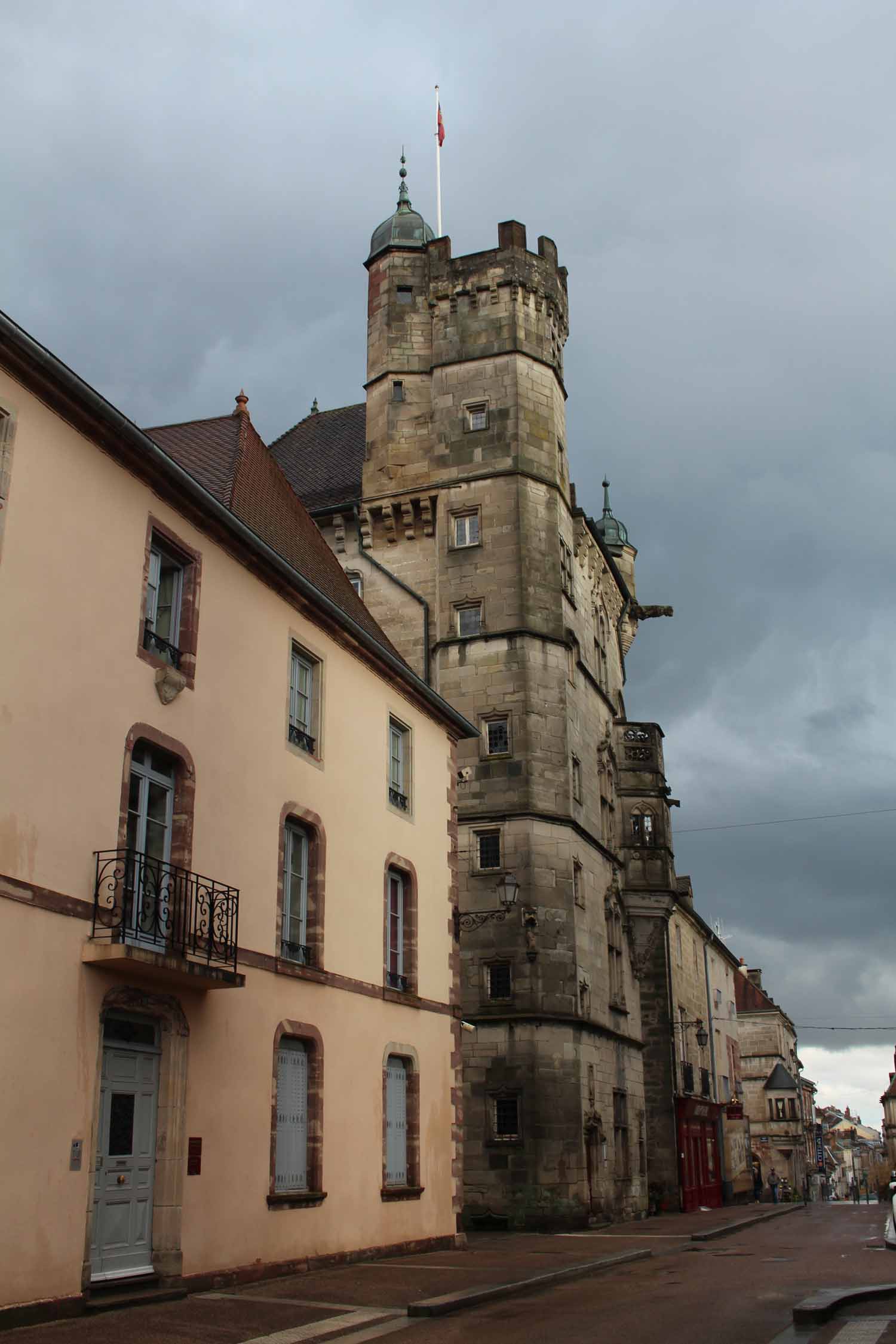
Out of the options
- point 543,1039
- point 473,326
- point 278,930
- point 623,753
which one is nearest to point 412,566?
point 473,326

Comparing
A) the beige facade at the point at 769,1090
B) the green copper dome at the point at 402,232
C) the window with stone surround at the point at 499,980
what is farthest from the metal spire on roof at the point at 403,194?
the beige facade at the point at 769,1090

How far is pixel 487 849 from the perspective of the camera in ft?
93.1

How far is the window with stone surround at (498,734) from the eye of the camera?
2905 centimetres

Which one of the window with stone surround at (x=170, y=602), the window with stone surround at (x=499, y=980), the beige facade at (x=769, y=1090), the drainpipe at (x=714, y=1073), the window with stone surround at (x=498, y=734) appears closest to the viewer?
the window with stone surround at (x=170, y=602)

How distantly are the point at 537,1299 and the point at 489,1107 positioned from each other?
13.8 meters

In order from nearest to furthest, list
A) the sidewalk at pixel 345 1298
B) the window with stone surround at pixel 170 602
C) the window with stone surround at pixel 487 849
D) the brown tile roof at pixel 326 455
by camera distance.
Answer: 1. the sidewalk at pixel 345 1298
2. the window with stone surround at pixel 170 602
3. the window with stone surround at pixel 487 849
4. the brown tile roof at pixel 326 455

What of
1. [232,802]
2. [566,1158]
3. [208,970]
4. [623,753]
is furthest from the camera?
[623,753]

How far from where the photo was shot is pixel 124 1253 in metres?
11.8

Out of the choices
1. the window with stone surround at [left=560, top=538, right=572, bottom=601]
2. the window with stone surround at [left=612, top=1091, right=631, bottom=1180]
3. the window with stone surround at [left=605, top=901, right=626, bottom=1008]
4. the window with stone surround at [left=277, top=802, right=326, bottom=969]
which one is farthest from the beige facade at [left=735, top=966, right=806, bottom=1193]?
the window with stone surround at [left=277, top=802, right=326, bottom=969]

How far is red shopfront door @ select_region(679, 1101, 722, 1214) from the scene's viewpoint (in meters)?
36.9

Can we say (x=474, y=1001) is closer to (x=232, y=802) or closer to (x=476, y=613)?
(x=476, y=613)

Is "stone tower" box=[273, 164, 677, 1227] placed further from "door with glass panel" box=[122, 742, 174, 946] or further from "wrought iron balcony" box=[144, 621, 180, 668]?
"wrought iron balcony" box=[144, 621, 180, 668]

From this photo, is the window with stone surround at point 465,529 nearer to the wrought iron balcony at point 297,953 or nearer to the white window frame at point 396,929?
the white window frame at point 396,929

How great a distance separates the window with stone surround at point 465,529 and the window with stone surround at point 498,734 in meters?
4.49
